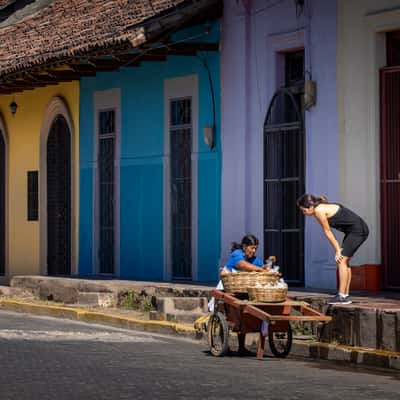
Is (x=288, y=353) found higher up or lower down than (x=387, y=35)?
lower down

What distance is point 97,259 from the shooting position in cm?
2450

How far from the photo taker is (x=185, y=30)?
21.3 m

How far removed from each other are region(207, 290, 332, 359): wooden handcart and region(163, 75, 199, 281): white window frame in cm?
732

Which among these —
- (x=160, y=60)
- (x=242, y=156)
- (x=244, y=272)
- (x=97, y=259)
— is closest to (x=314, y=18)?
(x=242, y=156)

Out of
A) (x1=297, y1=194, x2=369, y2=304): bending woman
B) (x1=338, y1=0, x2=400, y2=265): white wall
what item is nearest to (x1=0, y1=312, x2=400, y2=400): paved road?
(x1=297, y1=194, x2=369, y2=304): bending woman

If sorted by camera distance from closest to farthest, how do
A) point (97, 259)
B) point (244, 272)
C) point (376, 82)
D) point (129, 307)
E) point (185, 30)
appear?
point (244, 272) < point (376, 82) < point (129, 307) < point (185, 30) < point (97, 259)

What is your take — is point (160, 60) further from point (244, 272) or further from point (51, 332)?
point (244, 272)

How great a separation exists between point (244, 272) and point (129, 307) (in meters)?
5.51

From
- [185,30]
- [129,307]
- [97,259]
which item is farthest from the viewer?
[97,259]

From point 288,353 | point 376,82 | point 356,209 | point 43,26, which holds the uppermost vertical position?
point 43,26

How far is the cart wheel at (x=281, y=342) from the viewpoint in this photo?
45.4 ft

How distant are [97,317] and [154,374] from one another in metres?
6.69

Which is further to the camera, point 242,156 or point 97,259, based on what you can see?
point 97,259

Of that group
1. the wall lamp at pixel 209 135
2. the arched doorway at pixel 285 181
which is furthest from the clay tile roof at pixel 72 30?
the arched doorway at pixel 285 181
